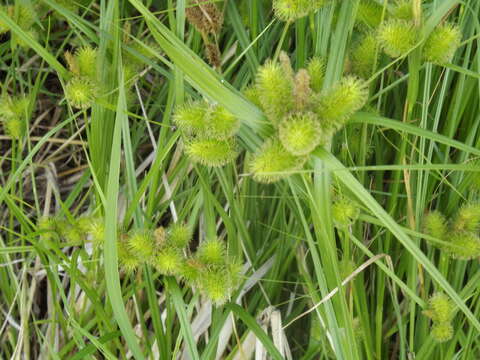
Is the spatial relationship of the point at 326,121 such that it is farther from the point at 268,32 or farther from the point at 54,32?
the point at 54,32

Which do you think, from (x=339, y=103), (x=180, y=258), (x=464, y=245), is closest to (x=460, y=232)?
(x=464, y=245)

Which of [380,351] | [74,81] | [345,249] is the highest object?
[74,81]

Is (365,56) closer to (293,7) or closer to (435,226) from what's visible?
(293,7)

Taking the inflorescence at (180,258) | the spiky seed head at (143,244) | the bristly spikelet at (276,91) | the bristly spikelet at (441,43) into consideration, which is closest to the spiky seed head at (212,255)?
the inflorescence at (180,258)

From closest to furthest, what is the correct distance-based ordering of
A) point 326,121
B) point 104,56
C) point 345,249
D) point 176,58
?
1. point 326,121
2. point 176,58
3. point 345,249
4. point 104,56

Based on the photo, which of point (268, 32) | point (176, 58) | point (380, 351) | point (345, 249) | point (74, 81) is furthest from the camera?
point (268, 32)

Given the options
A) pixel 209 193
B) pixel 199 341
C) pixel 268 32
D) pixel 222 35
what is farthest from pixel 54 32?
pixel 199 341
